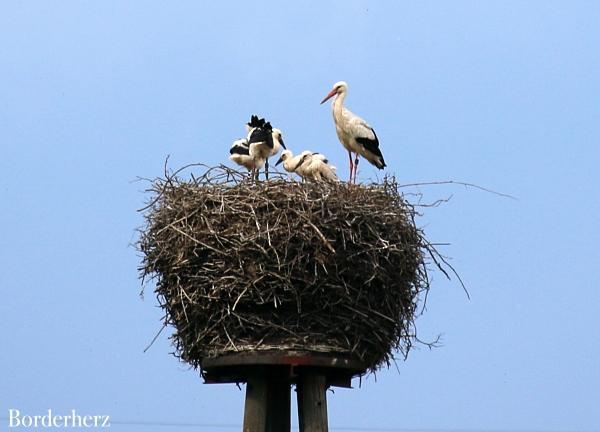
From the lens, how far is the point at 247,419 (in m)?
6.27

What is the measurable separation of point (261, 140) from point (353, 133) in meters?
0.94

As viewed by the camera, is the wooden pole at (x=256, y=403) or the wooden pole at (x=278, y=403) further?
the wooden pole at (x=278, y=403)

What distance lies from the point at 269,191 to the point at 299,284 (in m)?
0.76

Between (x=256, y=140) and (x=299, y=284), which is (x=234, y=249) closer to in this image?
(x=299, y=284)

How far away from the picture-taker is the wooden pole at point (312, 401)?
624cm

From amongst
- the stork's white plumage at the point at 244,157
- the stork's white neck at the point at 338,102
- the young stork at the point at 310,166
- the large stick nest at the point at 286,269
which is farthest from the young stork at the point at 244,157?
the large stick nest at the point at 286,269

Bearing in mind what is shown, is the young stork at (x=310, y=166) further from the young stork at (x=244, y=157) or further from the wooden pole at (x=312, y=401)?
the wooden pole at (x=312, y=401)

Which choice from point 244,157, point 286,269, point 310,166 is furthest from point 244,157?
point 286,269

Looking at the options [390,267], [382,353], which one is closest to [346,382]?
[382,353]

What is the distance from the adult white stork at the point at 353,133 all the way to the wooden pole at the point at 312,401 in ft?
11.9

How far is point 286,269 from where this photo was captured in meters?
6.38

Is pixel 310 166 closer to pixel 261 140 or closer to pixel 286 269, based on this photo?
pixel 261 140

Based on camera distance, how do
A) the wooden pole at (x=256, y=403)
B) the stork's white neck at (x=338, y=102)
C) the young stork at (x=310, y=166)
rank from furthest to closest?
the stork's white neck at (x=338, y=102), the young stork at (x=310, y=166), the wooden pole at (x=256, y=403)

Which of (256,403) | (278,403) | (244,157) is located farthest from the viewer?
(244,157)
